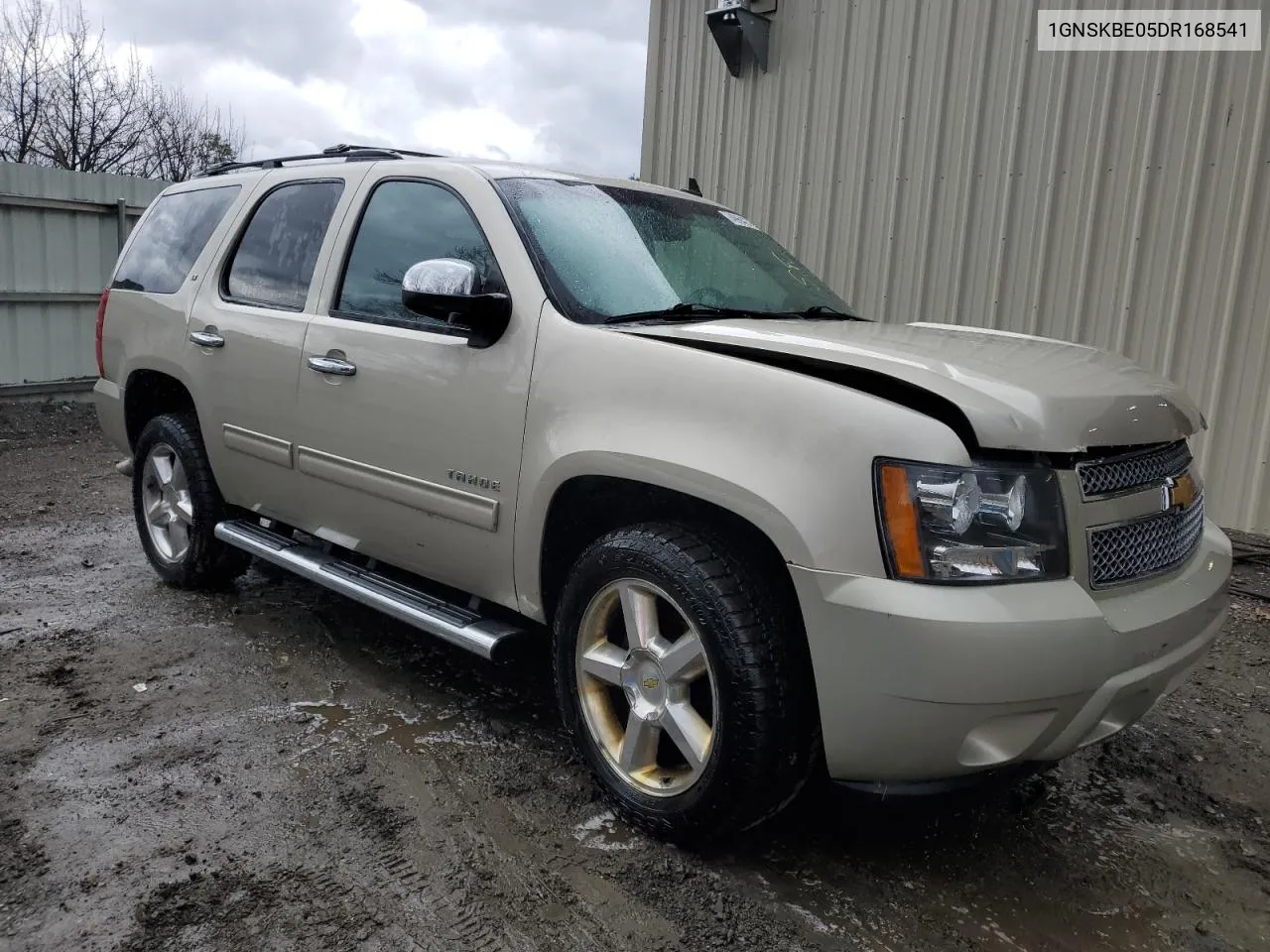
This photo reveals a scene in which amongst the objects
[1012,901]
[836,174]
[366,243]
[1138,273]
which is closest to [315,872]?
[1012,901]

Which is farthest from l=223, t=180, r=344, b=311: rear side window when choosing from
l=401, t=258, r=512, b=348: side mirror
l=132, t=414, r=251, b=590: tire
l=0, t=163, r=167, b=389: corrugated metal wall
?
l=0, t=163, r=167, b=389: corrugated metal wall

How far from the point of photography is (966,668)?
6.82 feet

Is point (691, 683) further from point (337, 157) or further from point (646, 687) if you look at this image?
point (337, 157)

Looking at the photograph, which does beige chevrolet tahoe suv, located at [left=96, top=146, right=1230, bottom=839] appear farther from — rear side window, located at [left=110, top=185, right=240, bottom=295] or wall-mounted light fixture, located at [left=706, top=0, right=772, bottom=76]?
wall-mounted light fixture, located at [left=706, top=0, right=772, bottom=76]

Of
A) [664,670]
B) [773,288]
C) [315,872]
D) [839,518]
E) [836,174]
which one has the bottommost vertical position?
[315,872]

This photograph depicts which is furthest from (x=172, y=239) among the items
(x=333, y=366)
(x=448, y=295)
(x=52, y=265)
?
(x=52, y=265)

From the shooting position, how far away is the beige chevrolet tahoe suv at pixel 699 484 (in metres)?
2.16

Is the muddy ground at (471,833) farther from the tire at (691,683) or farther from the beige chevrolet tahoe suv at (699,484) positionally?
the beige chevrolet tahoe suv at (699,484)

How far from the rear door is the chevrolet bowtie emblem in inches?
114

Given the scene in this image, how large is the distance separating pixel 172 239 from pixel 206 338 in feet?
2.92

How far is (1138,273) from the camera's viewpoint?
573 cm

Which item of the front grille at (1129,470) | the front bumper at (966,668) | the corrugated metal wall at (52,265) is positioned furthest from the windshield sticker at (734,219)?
the corrugated metal wall at (52,265)

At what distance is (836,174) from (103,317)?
4.71 meters

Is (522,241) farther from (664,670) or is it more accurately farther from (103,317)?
(103,317)
